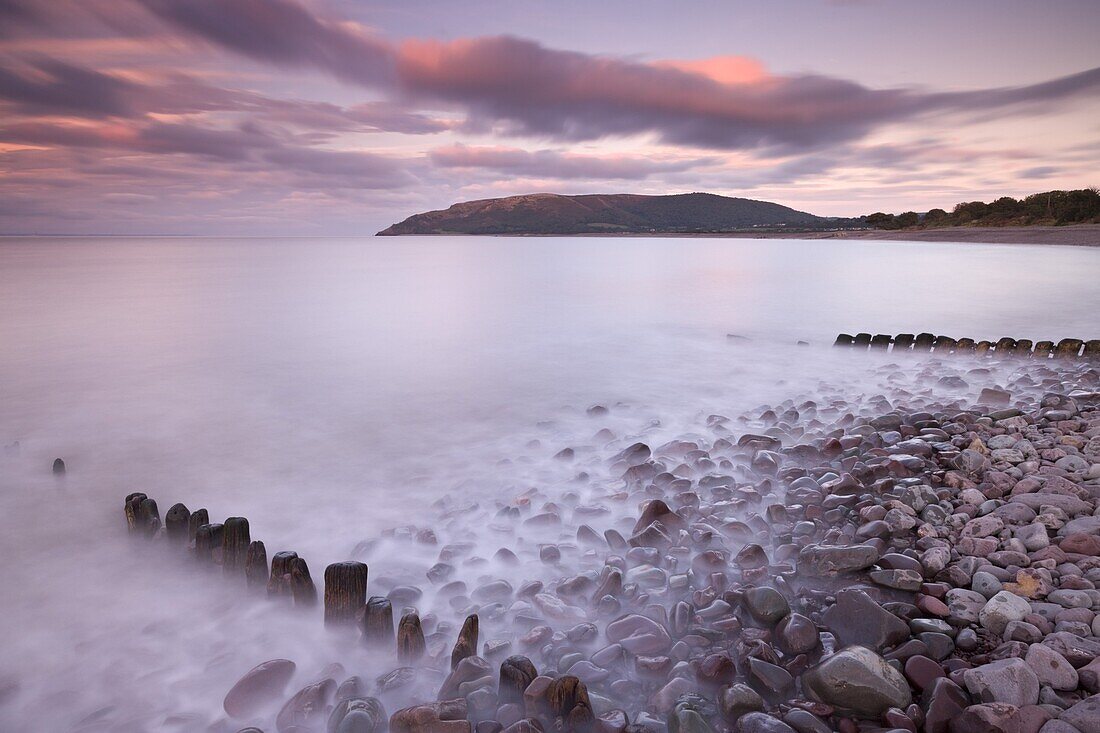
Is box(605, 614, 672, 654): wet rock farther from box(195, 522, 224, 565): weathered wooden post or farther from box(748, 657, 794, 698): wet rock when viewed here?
box(195, 522, 224, 565): weathered wooden post

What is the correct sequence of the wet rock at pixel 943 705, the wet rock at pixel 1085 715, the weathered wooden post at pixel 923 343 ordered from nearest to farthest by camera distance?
the wet rock at pixel 1085 715 → the wet rock at pixel 943 705 → the weathered wooden post at pixel 923 343

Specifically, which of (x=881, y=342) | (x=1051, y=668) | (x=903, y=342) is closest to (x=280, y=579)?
(x=1051, y=668)

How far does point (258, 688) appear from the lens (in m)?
3.10

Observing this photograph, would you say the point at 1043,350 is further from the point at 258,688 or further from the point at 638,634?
the point at 258,688

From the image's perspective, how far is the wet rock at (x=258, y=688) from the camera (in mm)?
3018

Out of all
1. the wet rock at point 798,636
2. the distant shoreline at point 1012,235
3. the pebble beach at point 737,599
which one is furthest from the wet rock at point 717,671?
the distant shoreline at point 1012,235

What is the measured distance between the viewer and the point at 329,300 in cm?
2300

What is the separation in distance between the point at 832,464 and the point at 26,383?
40.9ft

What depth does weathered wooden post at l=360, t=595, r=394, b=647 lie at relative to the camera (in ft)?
11.1

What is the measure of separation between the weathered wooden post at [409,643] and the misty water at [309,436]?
104 millimetres

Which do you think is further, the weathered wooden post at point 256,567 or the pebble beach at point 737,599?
the weathered wooden post at point 256,567

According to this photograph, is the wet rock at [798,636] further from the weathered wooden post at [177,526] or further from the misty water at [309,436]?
the weathered wooden post at [177,526]

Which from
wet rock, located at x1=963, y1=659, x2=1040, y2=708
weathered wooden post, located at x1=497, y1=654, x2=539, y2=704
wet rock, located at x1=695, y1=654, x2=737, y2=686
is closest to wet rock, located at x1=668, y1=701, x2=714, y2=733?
wet rock, located at x1=695, y1=654, x2=737, y2=686

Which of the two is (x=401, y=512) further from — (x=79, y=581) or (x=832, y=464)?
(x=832, y=464)
